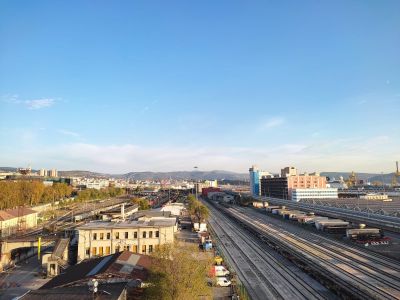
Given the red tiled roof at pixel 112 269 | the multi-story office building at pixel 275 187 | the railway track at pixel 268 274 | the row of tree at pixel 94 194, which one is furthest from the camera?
the multi-story office building at pixel 275 187

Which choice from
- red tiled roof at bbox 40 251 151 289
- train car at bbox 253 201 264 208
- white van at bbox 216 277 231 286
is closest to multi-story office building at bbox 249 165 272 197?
train car at bbox 253 201 264 208

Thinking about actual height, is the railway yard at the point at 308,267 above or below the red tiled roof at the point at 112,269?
below

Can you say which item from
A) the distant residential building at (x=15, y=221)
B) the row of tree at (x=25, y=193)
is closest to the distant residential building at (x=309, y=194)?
the row of tree at (x=25, y=193)

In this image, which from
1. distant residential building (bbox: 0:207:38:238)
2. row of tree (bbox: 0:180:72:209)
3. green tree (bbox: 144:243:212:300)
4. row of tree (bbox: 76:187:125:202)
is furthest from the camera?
row of tree (bbox: 76:187:125:202)

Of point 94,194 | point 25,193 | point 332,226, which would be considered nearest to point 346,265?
point 332,226

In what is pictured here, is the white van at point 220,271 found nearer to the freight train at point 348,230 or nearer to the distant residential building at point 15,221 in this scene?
the freight train at point 348,230

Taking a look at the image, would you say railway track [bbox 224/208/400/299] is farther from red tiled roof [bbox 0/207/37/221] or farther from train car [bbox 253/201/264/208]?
train car [bbox 253/201/264/208]
